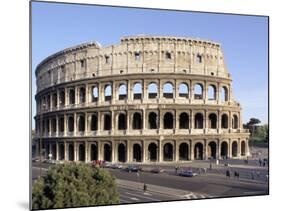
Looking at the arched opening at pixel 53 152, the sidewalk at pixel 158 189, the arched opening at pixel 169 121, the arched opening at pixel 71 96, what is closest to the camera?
the arched opening at pixel 53 152

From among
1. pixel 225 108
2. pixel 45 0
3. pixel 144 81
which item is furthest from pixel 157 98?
pixel 45 0

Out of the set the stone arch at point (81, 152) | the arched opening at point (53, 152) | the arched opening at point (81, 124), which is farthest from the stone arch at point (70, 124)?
the arched opening at point (53, 152)

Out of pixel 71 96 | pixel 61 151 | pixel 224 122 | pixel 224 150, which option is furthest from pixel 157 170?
pixel 71 96

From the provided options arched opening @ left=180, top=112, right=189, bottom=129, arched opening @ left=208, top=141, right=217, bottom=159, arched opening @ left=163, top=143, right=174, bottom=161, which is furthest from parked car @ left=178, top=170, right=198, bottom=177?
arched opening @ left=180, top=112, right=189, bottom=129

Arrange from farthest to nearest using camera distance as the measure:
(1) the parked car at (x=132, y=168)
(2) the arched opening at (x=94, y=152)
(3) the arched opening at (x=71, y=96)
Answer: (3) the arched opening at (x=71, y=96), (1) the parked car at (x=132, y=168), (2) the arched opening at (x=94, y=152)

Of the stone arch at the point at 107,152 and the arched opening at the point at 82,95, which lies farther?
the arched opening at the point at 82,95

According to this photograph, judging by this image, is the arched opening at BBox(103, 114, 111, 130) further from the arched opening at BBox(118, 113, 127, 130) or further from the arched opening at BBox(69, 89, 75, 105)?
the arched opening at BBox(69, 89, 75, 105)

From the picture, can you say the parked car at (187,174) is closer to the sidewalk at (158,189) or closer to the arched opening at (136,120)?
the sidewalk at (158,189)
